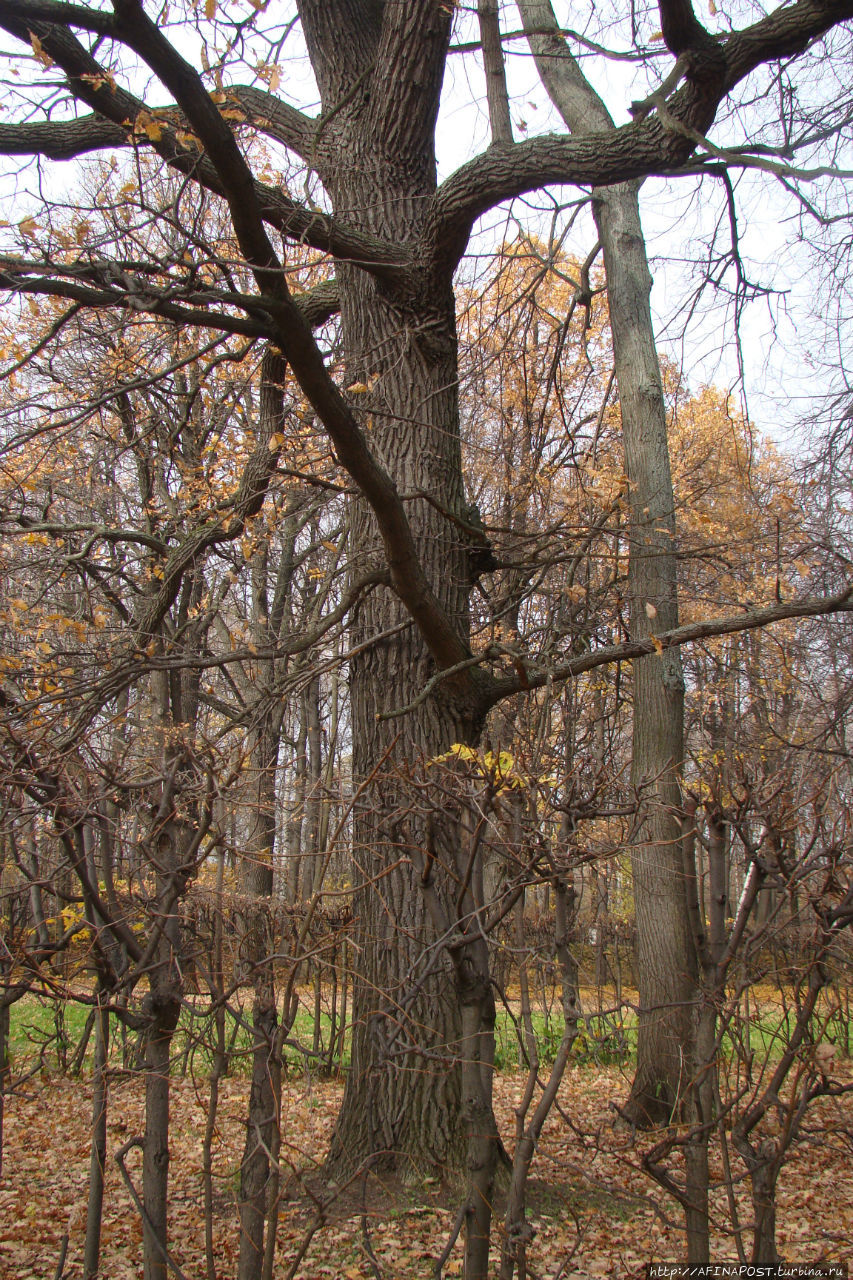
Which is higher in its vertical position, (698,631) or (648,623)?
(648,623)

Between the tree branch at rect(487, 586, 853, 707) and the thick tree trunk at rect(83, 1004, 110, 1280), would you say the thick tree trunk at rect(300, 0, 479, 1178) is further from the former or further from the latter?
the thick tree trunk at rect(83, 1004, 110, 1280)

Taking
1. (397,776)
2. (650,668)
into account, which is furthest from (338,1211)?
(650,668)

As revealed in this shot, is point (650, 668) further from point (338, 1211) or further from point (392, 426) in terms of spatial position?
point (338, 1211)

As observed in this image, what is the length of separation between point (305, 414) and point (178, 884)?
3797mm

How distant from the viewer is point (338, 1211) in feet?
14.7

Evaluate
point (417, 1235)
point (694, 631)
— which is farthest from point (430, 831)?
point (417, 1235)

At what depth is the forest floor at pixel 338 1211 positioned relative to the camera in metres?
3.95

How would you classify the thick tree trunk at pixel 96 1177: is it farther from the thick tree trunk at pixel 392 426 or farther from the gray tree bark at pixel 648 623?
the gray tree bark at pixel 648 623

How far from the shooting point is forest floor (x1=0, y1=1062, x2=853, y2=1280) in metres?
3.95

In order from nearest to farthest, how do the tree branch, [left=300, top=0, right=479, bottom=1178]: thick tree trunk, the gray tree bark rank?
1. the tree branch
2. [left=300, top=0, right=479, bottom=1178]: thick tree trunk
3. the gray tree bark

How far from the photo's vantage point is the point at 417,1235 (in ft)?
13.5

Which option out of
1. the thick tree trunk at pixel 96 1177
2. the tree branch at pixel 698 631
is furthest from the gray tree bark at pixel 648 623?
the thick tree trunk at pixel 96 1177

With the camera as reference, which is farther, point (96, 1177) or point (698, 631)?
point (698, 631)

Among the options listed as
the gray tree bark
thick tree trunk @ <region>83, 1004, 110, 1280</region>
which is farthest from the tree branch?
thick tree trunk @ <region>83, 1004, 110, 1280</region>
